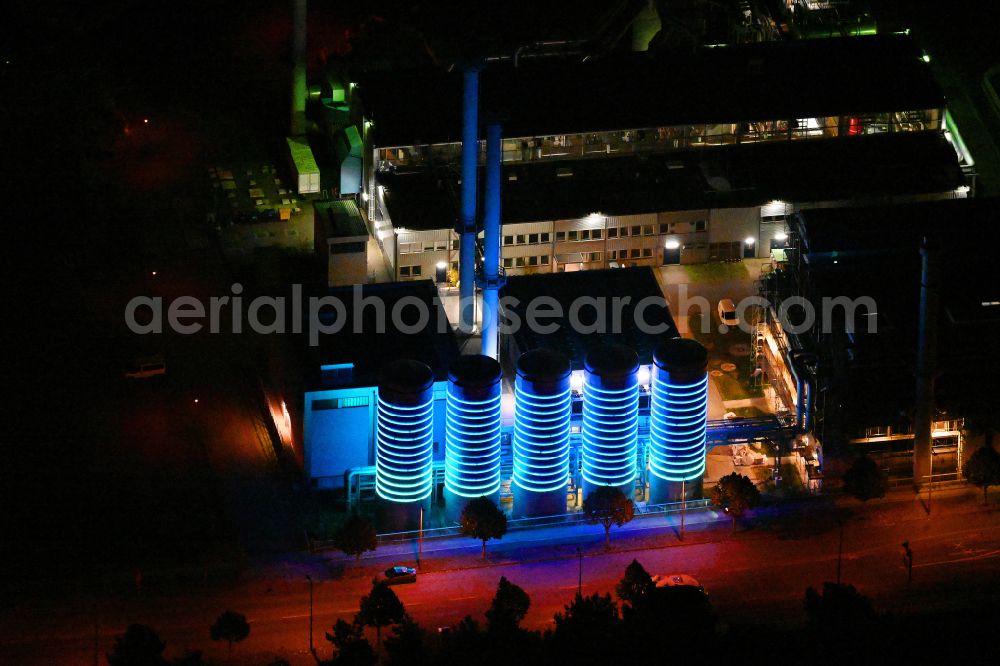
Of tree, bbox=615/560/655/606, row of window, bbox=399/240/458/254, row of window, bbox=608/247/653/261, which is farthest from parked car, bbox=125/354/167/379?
tree, bbox=615/560/655/606

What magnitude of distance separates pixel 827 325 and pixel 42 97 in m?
64.8

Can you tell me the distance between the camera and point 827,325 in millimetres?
117438

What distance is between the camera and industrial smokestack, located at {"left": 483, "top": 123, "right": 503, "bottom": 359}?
114375 mm

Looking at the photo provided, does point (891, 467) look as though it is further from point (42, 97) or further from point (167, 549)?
point (42, 97)

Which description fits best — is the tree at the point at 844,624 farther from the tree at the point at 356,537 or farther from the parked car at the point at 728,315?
the parked car at the point at 728,315

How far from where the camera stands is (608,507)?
110 m

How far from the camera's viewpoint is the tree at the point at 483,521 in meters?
108

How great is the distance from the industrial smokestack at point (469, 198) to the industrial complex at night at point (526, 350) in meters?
0.25

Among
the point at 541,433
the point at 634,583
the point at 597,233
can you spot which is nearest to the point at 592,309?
the point at 597,233

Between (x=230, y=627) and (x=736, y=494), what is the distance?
2746cm

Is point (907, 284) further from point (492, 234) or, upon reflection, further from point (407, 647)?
point (407, 647)

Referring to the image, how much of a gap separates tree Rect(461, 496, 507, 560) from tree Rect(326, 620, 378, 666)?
30.6ft

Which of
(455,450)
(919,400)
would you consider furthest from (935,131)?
(455,450)

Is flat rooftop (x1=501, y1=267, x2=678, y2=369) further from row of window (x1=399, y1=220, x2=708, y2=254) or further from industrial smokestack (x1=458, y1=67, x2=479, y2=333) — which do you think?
row of window (x1=399, y1=220, x2=708, y2=254)
